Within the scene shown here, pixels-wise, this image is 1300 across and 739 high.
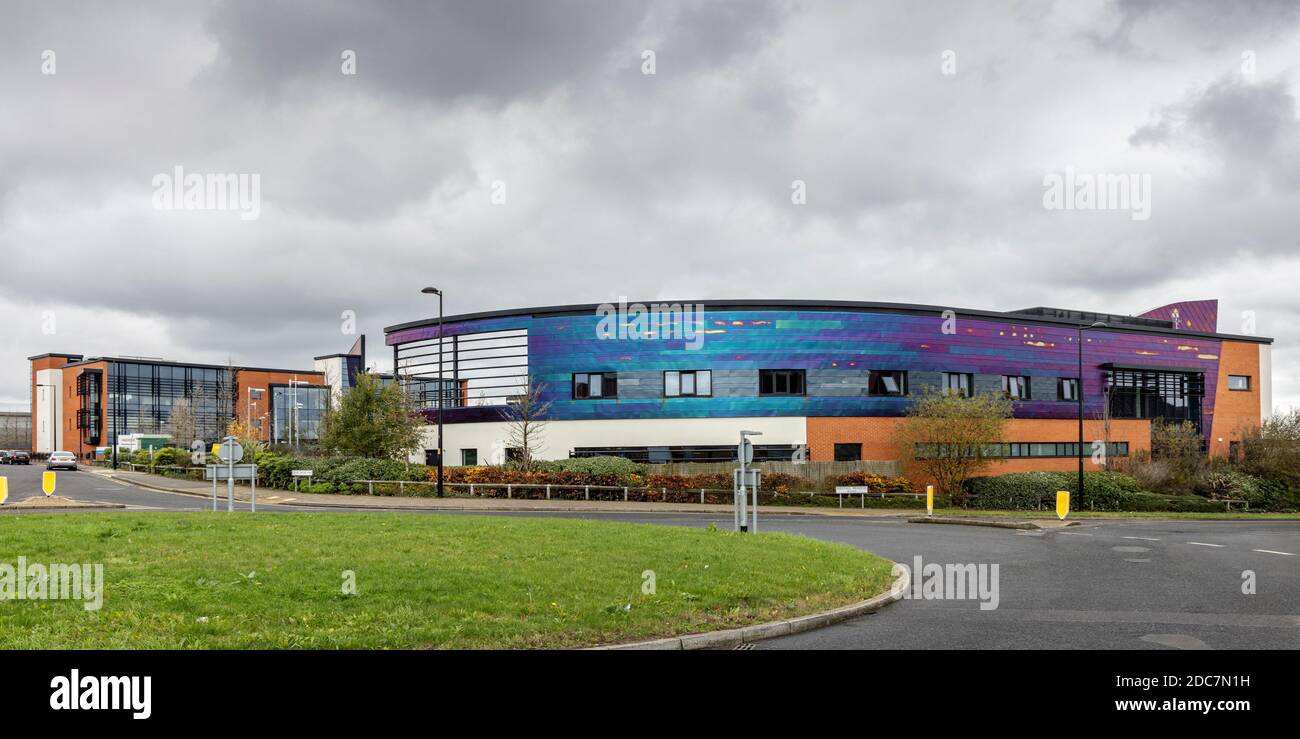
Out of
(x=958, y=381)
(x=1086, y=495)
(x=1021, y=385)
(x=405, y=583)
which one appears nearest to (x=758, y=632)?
(x=405, y=583)

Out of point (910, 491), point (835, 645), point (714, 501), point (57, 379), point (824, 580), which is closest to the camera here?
point (835, 645)

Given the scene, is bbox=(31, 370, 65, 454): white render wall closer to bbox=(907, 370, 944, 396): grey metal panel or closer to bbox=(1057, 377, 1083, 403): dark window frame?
bbox=(907, 370, 944, 396): grey metal panel

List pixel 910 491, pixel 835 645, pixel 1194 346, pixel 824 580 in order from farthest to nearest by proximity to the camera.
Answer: pixel 1194 346
pixel 910 491
pixel 824 580
pixel 835 645

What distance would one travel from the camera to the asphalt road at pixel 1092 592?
10.0 m

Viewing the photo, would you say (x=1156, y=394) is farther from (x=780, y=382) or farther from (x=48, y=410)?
(x=48, y=410)

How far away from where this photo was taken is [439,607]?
32.4 ft

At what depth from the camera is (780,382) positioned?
151 ft

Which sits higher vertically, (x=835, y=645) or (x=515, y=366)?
(x=515, y=366)

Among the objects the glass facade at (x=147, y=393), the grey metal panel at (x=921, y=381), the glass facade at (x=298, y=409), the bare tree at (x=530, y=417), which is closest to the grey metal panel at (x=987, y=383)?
the grey metal panel at (x=921, y=381)

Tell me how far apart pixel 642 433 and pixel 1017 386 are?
836 inches

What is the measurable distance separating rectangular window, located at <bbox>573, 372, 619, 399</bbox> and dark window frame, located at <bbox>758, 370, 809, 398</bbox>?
7.49 metres
